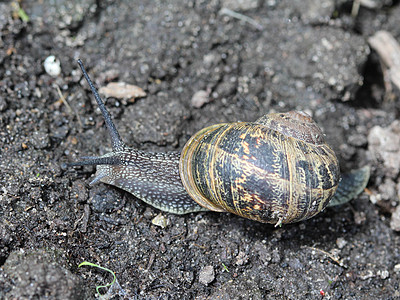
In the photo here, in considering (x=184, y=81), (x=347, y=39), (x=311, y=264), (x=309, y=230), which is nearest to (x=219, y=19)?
(x=184, y=81)

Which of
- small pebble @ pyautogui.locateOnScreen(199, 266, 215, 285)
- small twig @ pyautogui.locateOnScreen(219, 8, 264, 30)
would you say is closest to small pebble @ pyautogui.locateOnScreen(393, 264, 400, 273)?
small pebble @ pyautogui.locateOnScreen(199, 266, 215, 285)

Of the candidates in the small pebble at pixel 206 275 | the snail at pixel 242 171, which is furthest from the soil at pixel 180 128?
the snail at pixel 242 171

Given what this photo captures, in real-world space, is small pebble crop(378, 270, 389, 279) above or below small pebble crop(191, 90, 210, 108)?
below

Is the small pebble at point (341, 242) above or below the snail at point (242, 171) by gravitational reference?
below

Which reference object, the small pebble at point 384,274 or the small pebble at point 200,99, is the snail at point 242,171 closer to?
the small pebble at point 200,99

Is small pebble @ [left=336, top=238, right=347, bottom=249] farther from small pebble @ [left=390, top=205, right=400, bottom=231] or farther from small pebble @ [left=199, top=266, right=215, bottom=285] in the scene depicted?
small pebble @ [left=199, top=266, right=215, bottom=285]

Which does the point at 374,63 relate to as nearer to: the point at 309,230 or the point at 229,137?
the point at 309,230

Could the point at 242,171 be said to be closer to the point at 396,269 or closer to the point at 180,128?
the point at 180,128
